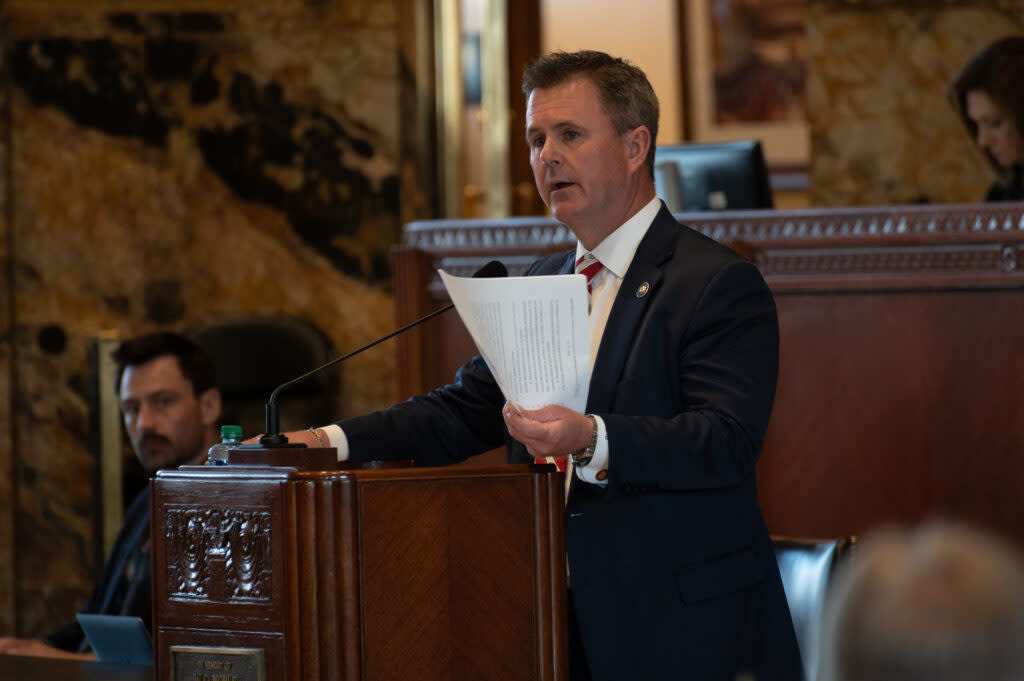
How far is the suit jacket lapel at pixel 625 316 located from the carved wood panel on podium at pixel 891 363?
1691 millimetres

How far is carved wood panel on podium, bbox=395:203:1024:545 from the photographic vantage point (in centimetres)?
359

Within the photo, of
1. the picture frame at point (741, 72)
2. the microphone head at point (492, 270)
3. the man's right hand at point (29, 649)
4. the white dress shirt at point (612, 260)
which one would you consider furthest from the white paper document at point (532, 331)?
the picture frame at point (741, 72)

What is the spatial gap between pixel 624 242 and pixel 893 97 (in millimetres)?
3960

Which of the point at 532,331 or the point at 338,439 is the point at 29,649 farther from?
the point at 532,331

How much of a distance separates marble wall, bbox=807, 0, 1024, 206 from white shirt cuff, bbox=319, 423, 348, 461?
410 cm

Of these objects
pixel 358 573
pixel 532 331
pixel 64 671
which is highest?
pixel 532 331

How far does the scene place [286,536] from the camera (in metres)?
1.66

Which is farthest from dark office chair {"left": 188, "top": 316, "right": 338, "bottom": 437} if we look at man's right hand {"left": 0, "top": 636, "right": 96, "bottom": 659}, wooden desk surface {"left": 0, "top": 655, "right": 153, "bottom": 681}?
wooden desk surface {"left": 0, "top": 655, "right": 153, "bottom": 681}

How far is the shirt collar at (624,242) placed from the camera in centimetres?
216

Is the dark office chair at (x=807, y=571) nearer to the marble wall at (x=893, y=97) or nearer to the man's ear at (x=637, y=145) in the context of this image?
the man's ear at (x=637, y=145)

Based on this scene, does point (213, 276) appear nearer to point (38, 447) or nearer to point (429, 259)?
point (38, 447)

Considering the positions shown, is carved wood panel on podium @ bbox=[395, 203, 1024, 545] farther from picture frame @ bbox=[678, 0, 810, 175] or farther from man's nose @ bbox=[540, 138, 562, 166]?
picture frame @ bbox=[678, 0, 810, 175]

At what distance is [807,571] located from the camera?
8.17 feet

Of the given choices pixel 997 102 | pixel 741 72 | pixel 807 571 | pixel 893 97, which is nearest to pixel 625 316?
pixel 807 571
